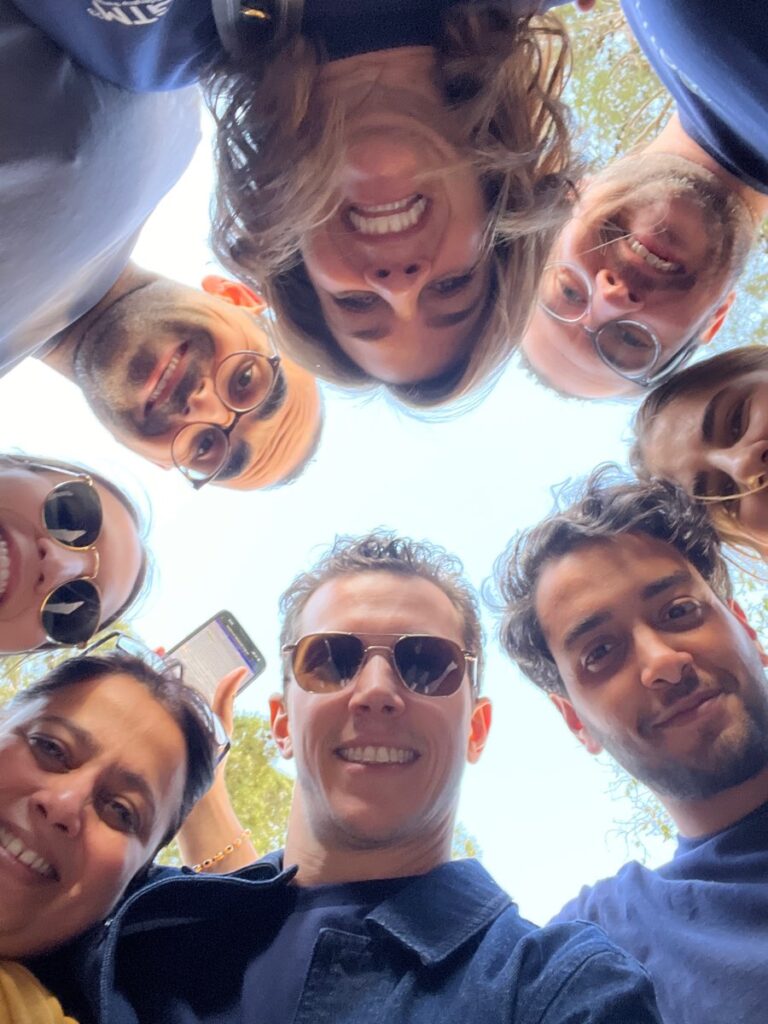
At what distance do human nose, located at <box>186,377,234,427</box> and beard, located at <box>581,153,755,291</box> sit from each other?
896mm

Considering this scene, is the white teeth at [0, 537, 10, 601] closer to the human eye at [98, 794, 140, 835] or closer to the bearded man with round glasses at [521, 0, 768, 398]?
the human eye at [98, 794, 140, 835]

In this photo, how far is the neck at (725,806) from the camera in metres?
1.48

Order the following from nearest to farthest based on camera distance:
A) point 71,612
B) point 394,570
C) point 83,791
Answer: point 83,791
point 71,612
point 394,570

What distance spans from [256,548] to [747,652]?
124 centimetres

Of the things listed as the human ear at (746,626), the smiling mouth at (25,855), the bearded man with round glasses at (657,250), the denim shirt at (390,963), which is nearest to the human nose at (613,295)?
the bearded man with round glasses at (657,250)

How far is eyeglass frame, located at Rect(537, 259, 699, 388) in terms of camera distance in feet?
5.55

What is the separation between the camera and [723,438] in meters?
1.69

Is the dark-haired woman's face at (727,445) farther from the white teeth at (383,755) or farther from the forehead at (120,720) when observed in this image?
the forehead at (120,720)

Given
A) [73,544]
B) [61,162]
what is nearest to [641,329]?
[61,162]

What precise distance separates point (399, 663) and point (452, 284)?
704 mm

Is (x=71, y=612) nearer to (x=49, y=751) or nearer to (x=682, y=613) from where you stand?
(x=49, y=751)

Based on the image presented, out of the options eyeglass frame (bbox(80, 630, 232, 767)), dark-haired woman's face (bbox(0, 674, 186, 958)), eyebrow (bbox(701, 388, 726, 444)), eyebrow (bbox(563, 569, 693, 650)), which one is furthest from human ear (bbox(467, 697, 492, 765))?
eyebrow (bbox(701, 388, 726, 444))

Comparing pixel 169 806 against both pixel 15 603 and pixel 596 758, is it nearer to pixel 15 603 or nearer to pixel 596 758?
pixel 15 603

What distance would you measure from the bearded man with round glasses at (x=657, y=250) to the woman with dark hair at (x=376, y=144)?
0.18 meters
